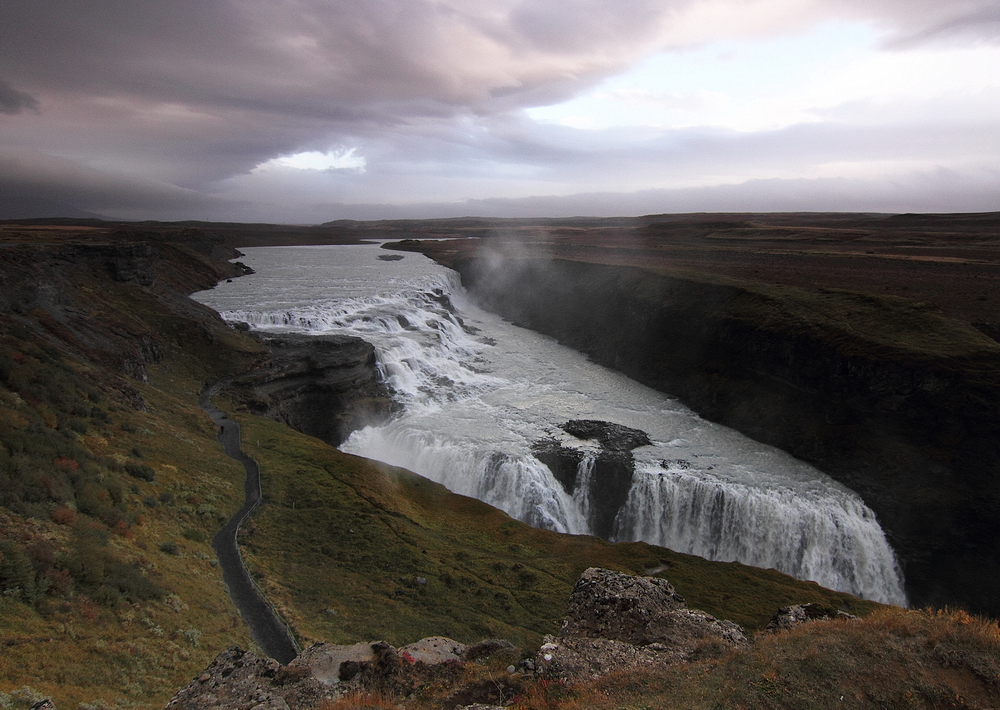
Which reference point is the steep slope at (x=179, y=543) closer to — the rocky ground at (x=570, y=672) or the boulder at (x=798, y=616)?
the rocky ground at (x=570, y=672)

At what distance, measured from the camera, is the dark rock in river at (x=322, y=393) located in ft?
126

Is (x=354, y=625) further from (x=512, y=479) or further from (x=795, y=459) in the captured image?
(x=795, y=459)

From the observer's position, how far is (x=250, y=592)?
16469 millimetres

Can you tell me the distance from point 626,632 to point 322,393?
32.7m

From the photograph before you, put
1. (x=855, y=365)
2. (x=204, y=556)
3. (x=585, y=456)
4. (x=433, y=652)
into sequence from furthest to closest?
(x=855, y=365)
(x=585, y=456)
(x=204, y=556)
(x=433, y=652)

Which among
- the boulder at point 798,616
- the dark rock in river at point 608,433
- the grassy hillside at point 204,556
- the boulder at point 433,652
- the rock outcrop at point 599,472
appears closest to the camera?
the grassy hillside at point 204,556

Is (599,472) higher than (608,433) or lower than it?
lower

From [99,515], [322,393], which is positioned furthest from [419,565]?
[322,393]

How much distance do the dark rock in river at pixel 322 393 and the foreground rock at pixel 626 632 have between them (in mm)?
28223

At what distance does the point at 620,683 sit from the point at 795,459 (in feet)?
106

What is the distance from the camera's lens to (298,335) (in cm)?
4775

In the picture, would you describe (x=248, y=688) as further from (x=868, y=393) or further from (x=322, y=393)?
(x=868, y=393)

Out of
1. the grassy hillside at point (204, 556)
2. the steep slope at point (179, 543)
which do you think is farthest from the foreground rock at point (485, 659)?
the steep slope at point (179, 543)

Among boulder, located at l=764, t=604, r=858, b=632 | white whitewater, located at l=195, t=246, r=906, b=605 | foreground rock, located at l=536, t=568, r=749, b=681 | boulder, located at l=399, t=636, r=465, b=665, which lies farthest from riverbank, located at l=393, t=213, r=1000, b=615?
boulder, located at l=399, t=636, r=465, b=665
